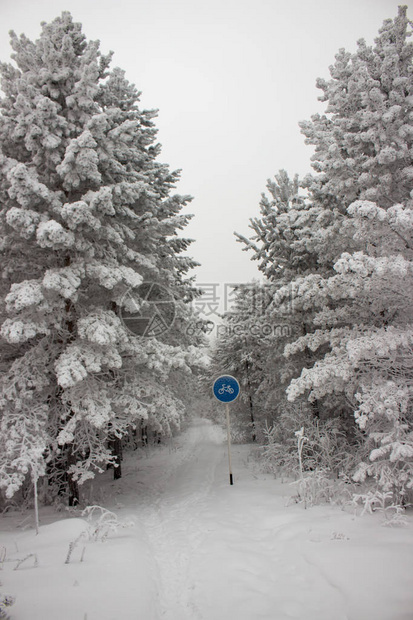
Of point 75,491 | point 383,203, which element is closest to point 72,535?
point 75,491

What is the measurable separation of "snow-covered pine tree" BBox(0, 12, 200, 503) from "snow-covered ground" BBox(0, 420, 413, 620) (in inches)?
82.5

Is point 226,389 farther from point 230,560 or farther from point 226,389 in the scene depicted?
point 230,560

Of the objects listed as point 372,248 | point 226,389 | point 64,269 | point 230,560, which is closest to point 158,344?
point 226,389

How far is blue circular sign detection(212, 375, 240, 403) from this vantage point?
9602mm

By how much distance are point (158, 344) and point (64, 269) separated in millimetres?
3026

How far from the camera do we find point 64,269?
7637mm

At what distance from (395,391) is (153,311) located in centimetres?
698

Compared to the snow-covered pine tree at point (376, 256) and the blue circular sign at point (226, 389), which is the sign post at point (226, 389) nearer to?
the blue circular sign at point (226, 389)

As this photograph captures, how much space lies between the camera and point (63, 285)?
287 inches

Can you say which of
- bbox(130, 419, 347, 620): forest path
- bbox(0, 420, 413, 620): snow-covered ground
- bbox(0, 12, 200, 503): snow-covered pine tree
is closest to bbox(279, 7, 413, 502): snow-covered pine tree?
bbox(0, 420, 413, 620): snow-covered ground

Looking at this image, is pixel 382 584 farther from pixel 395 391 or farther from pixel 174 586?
pixel 395 391

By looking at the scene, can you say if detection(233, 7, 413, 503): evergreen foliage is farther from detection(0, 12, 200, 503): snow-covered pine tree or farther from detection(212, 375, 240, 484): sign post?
detection(0, 12, 200, 503): snow-covered pine tree

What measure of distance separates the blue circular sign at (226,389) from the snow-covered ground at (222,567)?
2.68m

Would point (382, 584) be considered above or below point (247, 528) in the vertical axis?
above
